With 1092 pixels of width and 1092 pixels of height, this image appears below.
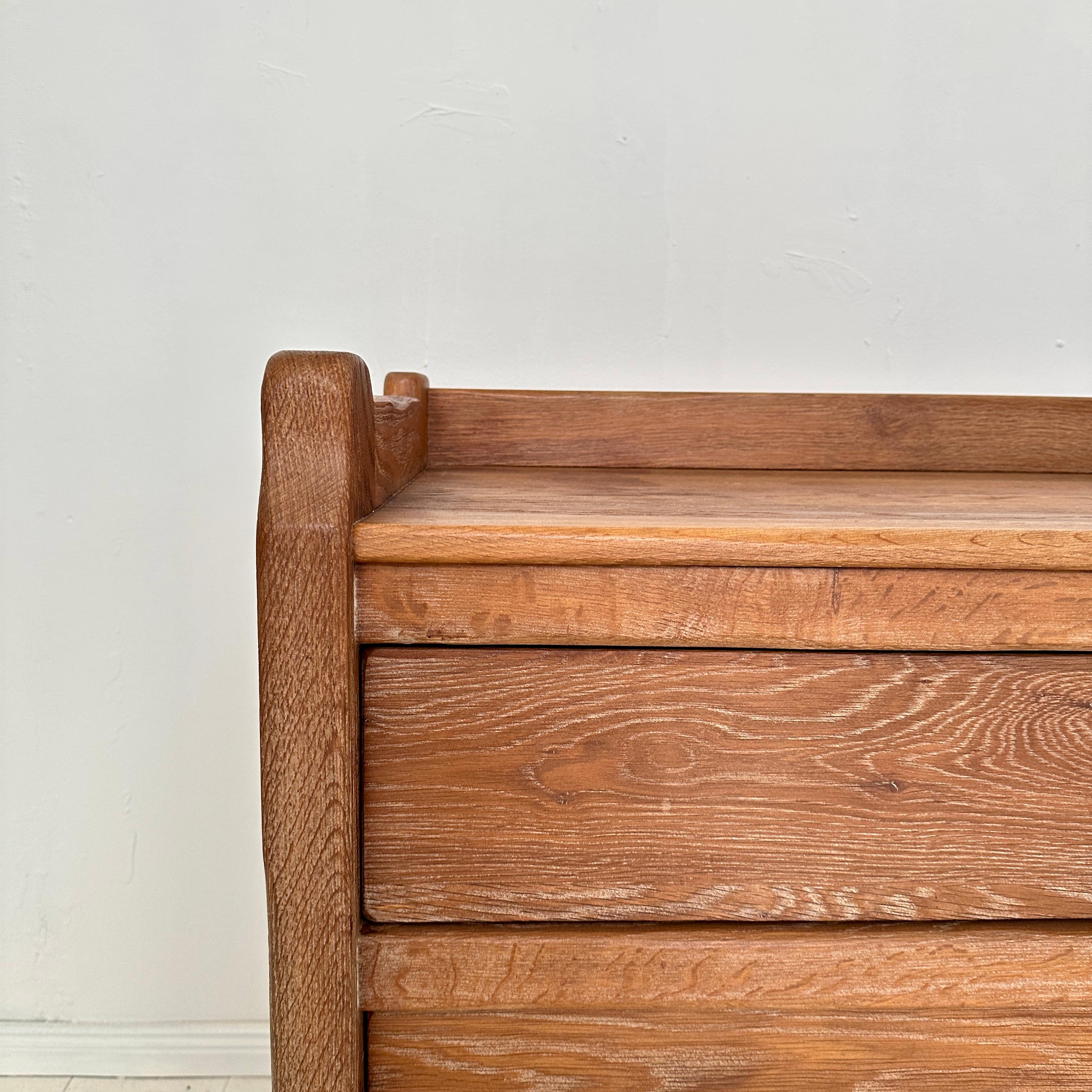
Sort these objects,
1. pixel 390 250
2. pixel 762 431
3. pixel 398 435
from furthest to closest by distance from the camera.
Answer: pixel 390 250, pixel 762 431, pixel 398 435

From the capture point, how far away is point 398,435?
22.6 inches

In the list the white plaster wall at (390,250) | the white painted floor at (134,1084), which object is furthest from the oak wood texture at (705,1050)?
the white painted floor at (134,1084)

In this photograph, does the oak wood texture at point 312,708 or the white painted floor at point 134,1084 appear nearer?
the oak wood texture at point 312,708

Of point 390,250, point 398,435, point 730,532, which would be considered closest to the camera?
point 730,532

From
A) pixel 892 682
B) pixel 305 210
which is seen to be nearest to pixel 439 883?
pixel 892 682

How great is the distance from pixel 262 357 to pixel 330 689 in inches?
26.9

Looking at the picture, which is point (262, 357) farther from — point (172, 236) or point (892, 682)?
point (892, 682)

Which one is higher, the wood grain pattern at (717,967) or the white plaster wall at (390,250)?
the white plaster wall at (390,250)

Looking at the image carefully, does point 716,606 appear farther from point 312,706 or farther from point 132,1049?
point 132,1049

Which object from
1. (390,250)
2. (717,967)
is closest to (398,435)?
(717,967)

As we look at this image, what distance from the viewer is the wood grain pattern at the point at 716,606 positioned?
421mm

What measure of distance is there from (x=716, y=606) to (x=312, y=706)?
0.63 ft

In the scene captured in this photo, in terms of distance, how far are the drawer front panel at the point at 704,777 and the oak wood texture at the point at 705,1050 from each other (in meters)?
0.06

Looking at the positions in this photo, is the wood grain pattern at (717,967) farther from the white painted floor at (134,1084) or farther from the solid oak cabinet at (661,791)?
the white painted floor at (134,1084)
